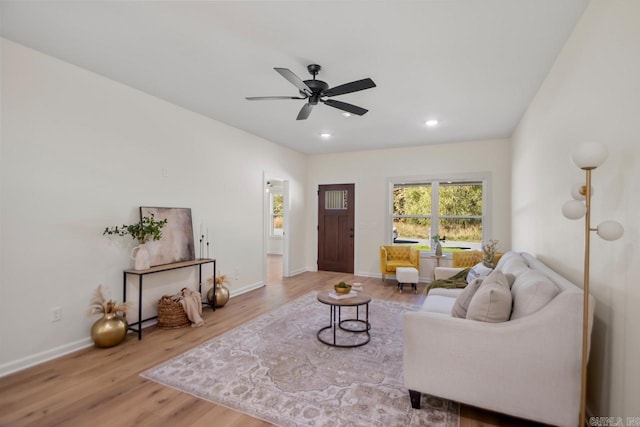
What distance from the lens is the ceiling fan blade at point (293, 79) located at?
2.43 m

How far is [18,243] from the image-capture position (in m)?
2.60

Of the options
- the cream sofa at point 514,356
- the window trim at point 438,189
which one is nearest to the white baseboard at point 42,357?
the cream sofa at point 514,356

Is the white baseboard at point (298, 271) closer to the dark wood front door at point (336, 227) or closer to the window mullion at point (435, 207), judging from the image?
the dark wood front door at point (336, 227)

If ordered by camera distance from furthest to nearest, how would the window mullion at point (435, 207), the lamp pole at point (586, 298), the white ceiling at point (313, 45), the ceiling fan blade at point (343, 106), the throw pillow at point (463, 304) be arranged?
the window mullion at point (435, 207)
the ceiling fan blade at point (343, 106)
the throw pillow at point (463, 304)
the white ceiling at point (313, 45)
the lamp pole at point (586, 298)

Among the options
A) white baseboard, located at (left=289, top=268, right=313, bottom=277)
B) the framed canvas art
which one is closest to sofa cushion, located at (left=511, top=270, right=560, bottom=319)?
the framed canvas art

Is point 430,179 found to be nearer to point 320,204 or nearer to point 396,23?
point 320,204

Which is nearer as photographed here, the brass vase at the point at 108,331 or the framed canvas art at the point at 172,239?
the brass vase at the point at 108,331

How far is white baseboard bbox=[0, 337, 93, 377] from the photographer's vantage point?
2.54 m

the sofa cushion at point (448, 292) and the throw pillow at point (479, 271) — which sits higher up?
the throw pillow at point (479, 271)

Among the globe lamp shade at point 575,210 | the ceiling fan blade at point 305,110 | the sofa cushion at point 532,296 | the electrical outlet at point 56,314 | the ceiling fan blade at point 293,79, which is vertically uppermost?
the ceiling fan blade at point 293,79

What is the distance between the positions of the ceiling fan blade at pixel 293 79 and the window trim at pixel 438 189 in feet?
12.4

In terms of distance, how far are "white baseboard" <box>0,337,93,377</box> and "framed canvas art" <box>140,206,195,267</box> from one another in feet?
3.22

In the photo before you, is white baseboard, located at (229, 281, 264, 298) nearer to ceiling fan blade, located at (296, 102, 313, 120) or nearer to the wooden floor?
the wooden floor

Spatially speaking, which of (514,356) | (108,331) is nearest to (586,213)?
(514,356)
